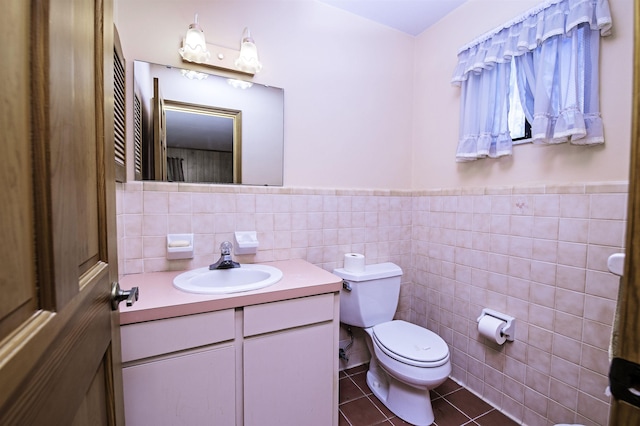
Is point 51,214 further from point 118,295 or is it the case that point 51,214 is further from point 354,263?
point 354,263

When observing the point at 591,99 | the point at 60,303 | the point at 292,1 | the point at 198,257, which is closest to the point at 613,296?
the point at 591,99

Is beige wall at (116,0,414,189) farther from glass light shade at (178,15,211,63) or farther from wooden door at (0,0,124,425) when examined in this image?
wooden door at (0,0,124,425)

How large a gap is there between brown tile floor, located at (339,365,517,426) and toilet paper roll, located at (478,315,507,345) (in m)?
0.44

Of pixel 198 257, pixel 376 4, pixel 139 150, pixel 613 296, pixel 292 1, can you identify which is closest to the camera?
pixel 613 296

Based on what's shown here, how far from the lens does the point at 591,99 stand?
49.1 inches

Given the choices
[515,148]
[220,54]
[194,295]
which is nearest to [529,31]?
[515,148]

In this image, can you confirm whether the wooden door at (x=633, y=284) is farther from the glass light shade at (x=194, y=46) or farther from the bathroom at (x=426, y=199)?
the glass light shade at (x=194, y=46)

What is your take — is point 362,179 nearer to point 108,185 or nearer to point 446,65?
point 446,65

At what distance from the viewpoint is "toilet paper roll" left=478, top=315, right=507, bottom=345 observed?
153 centimetres

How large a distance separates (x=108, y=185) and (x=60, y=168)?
1.03ft

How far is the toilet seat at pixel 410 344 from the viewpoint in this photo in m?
1.45

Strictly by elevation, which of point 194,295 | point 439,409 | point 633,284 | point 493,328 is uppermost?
point 633,284

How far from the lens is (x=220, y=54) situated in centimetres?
155

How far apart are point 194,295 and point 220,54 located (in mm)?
1274
